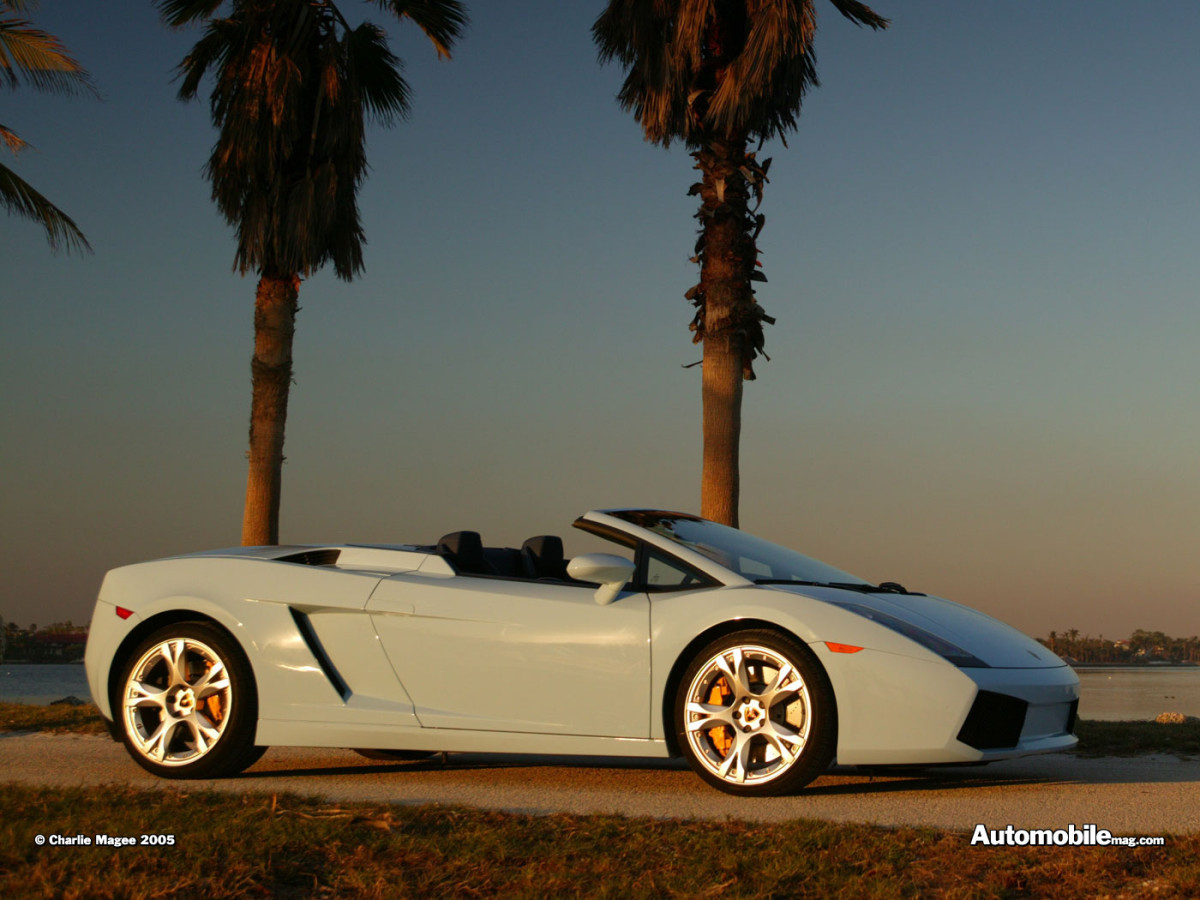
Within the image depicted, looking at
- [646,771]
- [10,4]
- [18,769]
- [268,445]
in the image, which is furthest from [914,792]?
[10,4]

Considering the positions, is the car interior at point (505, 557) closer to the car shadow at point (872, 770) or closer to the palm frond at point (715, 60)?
the car shadow at point (872, 770)

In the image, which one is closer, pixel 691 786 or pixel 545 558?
pixel 691 786

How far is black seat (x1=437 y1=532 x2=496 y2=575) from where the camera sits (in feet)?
20.5

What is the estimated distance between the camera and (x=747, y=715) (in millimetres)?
5305

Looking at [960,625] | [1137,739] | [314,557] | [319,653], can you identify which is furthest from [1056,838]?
[1137,739]

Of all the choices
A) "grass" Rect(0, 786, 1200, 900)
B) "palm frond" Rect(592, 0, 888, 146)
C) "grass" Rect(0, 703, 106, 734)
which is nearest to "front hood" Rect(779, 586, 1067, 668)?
"grass" Rect(0, 786, 1200, 900)

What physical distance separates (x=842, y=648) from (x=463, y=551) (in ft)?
6.79

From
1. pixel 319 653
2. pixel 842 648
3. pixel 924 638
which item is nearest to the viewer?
pixel 842 648

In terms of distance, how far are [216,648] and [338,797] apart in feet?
4.25

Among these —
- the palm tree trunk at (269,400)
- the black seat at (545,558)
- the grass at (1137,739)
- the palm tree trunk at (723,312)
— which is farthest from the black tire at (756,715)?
the palm tree trunk at (269,400)

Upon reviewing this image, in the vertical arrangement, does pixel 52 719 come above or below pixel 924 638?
below

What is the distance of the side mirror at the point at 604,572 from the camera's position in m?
5.48

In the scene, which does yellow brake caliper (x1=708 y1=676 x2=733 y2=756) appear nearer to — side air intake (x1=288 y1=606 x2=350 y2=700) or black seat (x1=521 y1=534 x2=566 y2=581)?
black seat (x1=521 y1=534 x2=566 y2=581)

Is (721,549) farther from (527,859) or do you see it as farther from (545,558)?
(527,859)
